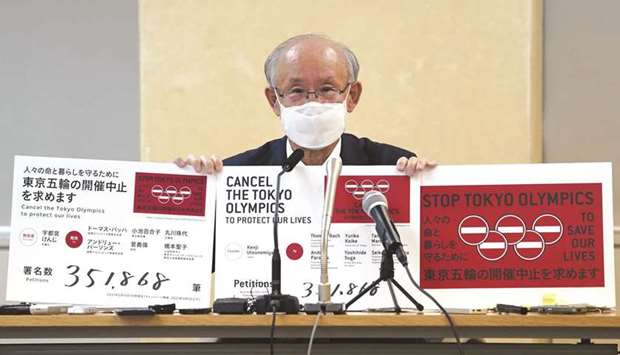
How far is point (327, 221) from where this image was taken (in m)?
2.21

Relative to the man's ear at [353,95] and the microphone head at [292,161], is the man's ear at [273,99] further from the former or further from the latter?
the microphone head at [292,161]

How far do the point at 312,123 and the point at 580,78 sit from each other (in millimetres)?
1645

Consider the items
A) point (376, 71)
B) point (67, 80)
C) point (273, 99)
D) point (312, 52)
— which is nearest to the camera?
point (312, 52)

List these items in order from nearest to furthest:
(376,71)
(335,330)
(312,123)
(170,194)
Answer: (335,330), (170,194), (312,123), (376,71)

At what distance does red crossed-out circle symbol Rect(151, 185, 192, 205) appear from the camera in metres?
2.45

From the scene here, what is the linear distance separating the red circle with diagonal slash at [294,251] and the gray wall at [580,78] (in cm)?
188

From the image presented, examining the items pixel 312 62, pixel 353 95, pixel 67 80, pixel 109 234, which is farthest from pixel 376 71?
pixel 109 234

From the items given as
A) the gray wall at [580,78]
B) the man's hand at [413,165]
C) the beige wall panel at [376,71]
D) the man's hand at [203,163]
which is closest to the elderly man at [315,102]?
the man's hand at [413,165]

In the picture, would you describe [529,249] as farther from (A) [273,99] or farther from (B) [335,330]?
(A) [273,99]

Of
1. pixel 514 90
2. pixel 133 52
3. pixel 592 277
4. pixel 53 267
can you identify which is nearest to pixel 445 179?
pixel 592 277

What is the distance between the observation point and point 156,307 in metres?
2.13

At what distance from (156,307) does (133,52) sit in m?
2.27

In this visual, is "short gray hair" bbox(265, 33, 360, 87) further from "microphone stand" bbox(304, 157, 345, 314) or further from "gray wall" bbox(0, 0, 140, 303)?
"gray wall" bbox(0, 0, 140, 303)

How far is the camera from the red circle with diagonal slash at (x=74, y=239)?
7.91 ft
